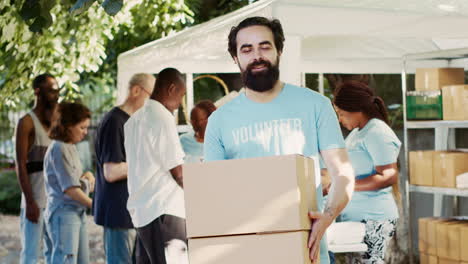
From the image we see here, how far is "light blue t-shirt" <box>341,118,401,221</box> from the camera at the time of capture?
219 inches

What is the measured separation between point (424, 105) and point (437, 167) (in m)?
0.52

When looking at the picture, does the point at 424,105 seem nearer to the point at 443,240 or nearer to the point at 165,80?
the point at 443,240

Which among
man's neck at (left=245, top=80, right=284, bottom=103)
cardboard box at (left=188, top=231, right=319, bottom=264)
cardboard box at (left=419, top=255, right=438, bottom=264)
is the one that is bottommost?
cardboard box at (left=419, top=255, right=438, bottom=264)

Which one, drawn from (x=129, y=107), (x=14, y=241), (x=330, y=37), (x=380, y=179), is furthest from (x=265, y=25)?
(x=14, y=241)

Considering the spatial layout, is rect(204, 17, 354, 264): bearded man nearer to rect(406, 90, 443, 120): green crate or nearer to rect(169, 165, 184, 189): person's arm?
rect(169, 165, 184, 189): person's arm

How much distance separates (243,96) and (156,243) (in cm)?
188

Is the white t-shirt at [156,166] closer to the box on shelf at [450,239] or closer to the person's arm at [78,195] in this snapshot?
the person's arm at [78,195]

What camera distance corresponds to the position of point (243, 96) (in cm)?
350

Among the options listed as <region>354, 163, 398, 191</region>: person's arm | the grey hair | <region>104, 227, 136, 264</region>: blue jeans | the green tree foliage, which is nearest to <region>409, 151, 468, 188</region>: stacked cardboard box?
<region>354, 163, 398, 191</region>: person's arm

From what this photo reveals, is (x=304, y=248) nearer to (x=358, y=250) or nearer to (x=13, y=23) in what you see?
(x=358, y=250)

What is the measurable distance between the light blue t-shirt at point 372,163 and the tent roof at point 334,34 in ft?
2.36

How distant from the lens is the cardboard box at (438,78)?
6.48m

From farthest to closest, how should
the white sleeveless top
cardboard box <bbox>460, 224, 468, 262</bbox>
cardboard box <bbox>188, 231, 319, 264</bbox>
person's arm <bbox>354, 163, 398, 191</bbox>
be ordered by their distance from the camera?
the white sleeveless top → cardboard box <bbox>460, 224, 468, 262</bbox> → person's arm <bbox>354, 163, 398, 191</bbox> → cardboard box <bbox>188, 231, 319, 264</bbox>

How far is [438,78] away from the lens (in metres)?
6.48
